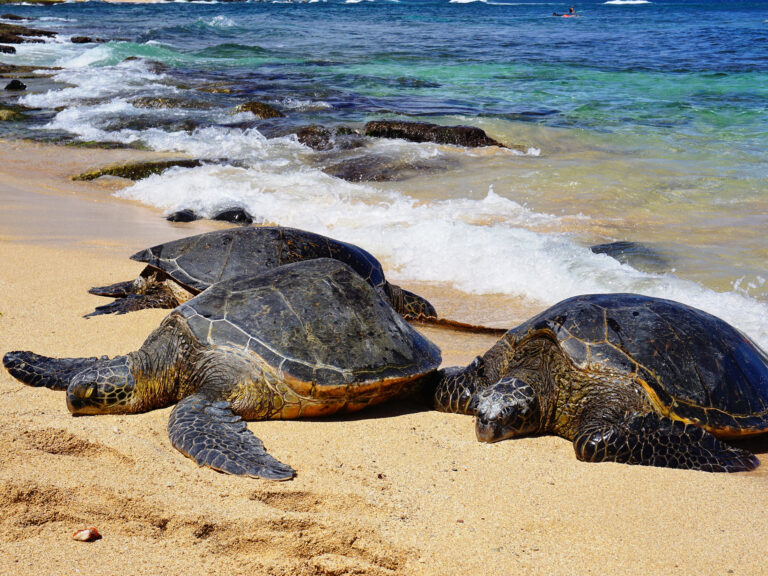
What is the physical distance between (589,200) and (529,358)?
5797mm

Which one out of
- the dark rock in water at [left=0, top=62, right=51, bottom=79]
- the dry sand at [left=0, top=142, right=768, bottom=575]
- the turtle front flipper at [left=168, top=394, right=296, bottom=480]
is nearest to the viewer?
the dry sand at [left=0, top=142, right=768, bottom=575]

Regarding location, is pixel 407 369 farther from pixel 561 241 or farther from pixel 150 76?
pixel 150 76

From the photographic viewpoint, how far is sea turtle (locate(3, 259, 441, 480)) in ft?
11.4

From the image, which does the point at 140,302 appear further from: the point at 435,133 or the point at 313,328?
the point at 435,133

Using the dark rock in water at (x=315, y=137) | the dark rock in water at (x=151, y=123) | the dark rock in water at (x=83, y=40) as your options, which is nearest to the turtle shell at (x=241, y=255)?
the dark rock in water at (x=315, y=137)

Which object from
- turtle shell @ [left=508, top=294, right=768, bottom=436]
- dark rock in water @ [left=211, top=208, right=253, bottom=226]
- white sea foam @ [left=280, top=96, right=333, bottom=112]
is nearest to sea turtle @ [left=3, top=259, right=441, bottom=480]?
turtle shell @ [left=508, top=294, right=768, bottom=436]

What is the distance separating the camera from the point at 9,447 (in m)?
2.87

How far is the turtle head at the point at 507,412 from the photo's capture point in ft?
11.6

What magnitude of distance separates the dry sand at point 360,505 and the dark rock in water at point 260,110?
12329 millimetres

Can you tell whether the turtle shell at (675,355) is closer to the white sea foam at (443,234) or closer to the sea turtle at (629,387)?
the sea turtle at (629,387)

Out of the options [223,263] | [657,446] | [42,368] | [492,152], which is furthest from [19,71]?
[657,446]

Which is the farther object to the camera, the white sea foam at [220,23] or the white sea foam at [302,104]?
the white sea foam at [220,23]

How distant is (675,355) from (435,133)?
999 centimetres

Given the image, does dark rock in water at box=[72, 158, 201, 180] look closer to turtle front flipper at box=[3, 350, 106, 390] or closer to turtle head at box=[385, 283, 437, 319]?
turtle head at box=[385, 283, 437, 319]
